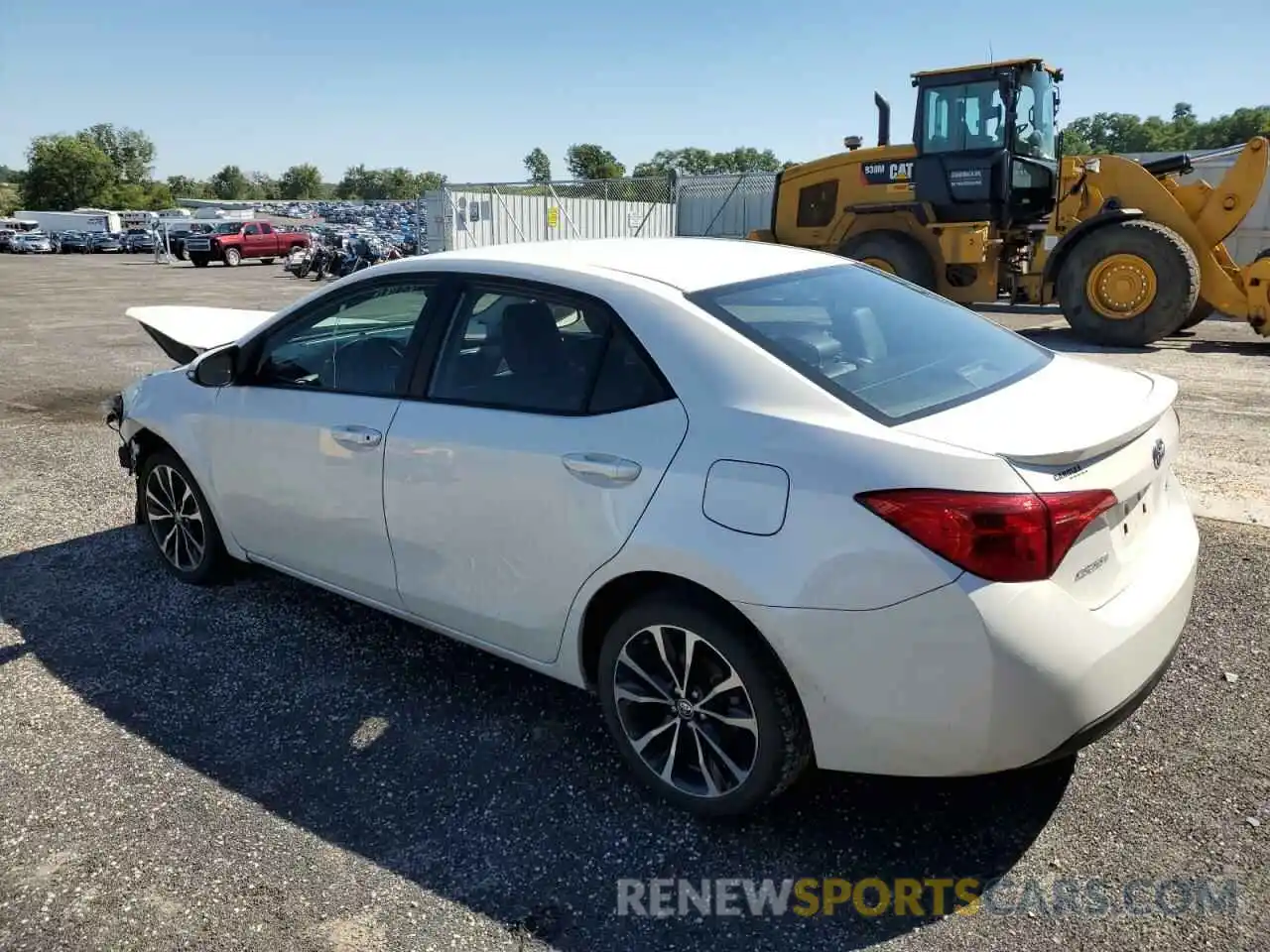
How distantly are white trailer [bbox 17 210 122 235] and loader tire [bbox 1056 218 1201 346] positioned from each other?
54.9 m

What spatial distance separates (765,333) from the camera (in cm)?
282

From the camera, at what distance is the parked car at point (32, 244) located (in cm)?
5125

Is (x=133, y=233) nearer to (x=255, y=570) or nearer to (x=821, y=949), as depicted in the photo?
(x=255, y=570)

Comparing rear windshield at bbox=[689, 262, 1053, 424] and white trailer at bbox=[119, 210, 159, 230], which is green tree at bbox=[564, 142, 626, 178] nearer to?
white trailer at bbox=[119, 210, 159, 230]

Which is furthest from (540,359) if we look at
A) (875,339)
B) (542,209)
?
(542,209)

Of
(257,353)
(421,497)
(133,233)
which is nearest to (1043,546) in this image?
(421,497)

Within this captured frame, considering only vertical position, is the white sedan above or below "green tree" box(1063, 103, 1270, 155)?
below

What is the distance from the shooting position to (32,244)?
51.2 m

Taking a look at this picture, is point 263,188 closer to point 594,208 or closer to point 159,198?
point 159,198

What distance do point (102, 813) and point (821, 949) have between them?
2.14 meters

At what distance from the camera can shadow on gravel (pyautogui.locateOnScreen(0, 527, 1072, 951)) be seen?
2.58m

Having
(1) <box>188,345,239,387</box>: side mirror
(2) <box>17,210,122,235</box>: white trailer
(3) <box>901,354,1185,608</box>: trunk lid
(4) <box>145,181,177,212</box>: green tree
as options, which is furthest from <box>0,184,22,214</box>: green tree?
(3) <box>901,354,1185,608</box>: trunk lid

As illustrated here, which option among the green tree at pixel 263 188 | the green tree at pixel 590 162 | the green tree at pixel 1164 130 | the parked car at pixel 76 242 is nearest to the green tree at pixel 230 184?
the green tree at pixel 263 188

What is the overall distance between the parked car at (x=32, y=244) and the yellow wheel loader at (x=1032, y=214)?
5058 centimetres
